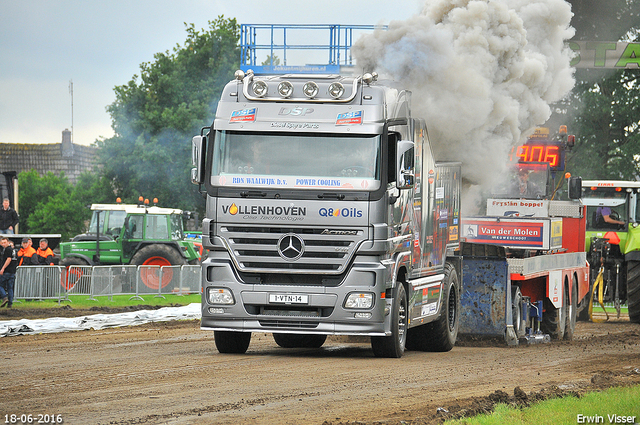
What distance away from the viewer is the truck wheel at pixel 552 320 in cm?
1655

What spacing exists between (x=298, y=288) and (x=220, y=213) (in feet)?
4.49

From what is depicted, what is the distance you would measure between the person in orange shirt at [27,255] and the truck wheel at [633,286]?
1504 centimetres

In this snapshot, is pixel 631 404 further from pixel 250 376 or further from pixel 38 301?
pixel 38 301

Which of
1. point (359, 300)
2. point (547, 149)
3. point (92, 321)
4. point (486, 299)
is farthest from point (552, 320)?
point (92, 321)

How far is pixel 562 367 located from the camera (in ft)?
38.3

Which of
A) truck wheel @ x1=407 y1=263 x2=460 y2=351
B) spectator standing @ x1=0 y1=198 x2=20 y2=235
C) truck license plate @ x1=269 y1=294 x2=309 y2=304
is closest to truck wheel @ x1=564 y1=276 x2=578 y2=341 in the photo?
truck wheel @ x1=407 y1=263 x2=460 y2=351

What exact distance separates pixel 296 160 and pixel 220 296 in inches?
78.1

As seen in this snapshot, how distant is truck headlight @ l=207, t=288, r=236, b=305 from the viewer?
37.5 ft

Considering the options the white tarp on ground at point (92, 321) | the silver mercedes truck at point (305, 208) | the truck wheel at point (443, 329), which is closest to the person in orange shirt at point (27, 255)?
the white tarp on ground at point (92, 321)

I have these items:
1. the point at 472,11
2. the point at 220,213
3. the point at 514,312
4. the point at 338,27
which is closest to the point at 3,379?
the point at 220,213

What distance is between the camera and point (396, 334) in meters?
11.7

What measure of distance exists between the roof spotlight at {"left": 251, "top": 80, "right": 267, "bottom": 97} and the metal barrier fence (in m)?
10.5

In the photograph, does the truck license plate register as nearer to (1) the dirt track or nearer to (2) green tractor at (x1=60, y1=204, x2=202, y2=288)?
(1) the dirt track

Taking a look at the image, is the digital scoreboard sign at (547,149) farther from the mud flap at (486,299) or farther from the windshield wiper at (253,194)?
the windshield wiper at (253,194)
